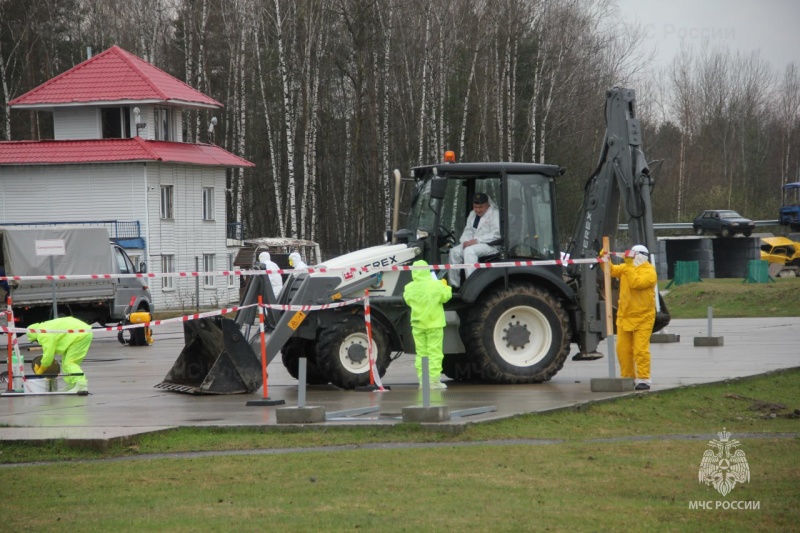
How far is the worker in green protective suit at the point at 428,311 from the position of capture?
46.8ft

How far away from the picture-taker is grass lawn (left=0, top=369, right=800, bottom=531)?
25.2 ft

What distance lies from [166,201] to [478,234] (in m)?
38.1

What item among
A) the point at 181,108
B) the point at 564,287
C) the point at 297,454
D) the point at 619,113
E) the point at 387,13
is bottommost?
the point at 297,454

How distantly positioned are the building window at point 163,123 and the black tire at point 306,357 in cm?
3704

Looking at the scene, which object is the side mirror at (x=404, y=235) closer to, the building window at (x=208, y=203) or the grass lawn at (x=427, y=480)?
the grass lawn at (x=427, y=480)

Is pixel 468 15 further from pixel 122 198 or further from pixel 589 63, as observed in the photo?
pixel 122 198

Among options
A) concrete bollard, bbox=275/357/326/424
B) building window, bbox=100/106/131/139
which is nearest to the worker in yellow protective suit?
concrete bollard, bbox=275/357/326/424

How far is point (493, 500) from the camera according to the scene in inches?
323

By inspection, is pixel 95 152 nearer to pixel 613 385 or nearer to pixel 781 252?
pixel 781 252

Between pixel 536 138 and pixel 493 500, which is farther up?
pixel 536 138

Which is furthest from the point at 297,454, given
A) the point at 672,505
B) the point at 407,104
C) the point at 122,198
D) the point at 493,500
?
the point at 407,104

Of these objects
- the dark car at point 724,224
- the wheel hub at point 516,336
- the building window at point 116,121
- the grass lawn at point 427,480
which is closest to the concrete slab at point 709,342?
the wheel hub at point 516,336

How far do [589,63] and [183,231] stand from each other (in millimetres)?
22429

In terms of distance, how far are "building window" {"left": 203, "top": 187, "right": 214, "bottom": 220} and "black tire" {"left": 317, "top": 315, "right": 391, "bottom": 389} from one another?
40540 millimetres
